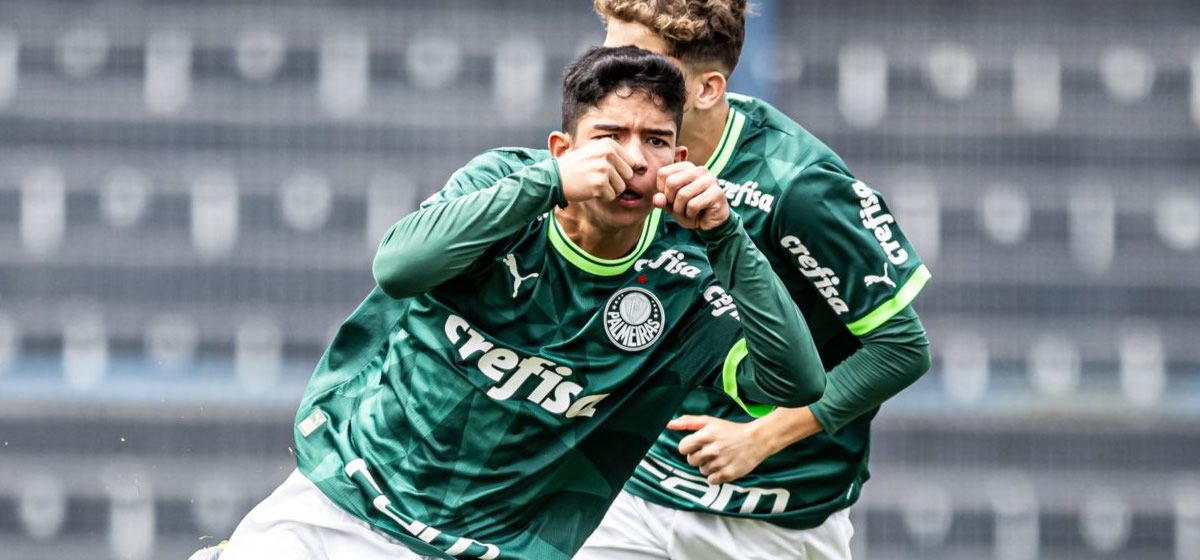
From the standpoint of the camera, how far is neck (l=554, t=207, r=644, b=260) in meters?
3.04

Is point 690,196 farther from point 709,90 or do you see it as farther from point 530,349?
point 709,90

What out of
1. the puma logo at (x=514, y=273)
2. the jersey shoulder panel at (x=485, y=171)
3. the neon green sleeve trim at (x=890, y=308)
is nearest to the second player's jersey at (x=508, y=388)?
the puma logo at (x=514, y=273)

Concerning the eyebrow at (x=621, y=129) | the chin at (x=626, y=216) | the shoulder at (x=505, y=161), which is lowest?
the chin at (x=626, y=216)

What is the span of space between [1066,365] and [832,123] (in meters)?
1.69

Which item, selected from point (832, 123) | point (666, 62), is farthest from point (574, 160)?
point (832, 123)

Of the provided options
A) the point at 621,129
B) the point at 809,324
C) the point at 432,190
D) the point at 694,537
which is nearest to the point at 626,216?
the point at 621,129

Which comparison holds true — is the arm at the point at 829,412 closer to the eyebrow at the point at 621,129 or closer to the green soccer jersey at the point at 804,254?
the green soccer jersey at the point at 804,254

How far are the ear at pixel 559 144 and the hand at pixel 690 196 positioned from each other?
9.3 inches

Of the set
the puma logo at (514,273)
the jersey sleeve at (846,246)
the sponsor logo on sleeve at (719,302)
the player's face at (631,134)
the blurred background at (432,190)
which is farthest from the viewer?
the blurred background at (432,190)

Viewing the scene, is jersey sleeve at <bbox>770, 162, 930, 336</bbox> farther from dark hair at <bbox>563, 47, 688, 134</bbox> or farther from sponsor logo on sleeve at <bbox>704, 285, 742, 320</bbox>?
dark hair at <bbox>563, 47, 688, 134</bbox>

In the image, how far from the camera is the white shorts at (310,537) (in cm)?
304

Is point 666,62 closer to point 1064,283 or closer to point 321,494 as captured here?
point 321,494

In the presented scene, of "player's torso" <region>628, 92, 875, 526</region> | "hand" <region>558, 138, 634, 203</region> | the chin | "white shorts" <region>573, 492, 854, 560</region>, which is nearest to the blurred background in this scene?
"white shorts" <region>573, 492, 854, 560</region>

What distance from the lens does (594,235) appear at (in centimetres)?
305
